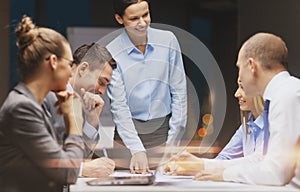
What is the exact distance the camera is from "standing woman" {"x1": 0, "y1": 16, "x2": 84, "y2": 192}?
2.44 metres

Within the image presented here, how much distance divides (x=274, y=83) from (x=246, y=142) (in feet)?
1.45

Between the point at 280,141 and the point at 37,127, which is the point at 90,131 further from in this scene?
the point at 280,141

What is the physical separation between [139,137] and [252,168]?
0.66 m

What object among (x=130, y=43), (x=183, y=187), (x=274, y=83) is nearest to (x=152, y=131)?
(x=130, y=43)

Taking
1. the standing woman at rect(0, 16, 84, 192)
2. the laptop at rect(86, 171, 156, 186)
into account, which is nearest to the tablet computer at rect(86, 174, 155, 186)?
the laptop at rect(86, 171, 156, 186)

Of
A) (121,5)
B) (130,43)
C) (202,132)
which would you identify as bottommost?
(202,132)

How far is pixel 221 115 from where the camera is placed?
10.5 ft

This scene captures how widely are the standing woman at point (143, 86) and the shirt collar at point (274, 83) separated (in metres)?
0.53

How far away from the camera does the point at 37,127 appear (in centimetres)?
244

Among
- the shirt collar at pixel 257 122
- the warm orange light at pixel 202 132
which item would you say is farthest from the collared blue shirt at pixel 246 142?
the warm orange light at pixel 202 132

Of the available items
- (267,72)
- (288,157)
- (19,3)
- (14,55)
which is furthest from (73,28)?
(288,157)

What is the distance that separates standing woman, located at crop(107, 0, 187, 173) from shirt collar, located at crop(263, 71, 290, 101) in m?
0.53

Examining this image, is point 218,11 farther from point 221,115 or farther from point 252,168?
point 252,168

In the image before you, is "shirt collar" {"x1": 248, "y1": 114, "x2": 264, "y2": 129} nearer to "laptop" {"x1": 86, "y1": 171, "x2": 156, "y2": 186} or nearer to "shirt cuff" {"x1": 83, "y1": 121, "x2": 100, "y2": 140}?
"laptop" {"x1": 86, "y1": 171, "x2": 156, "y2": 186}
